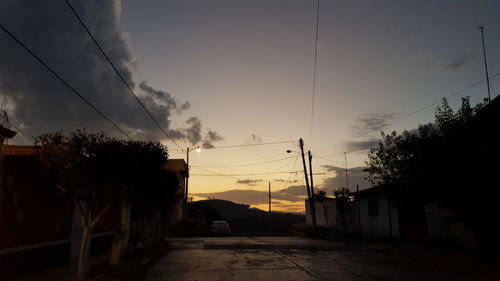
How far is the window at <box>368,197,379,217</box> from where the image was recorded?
31.1m

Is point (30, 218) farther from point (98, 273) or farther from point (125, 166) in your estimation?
point (125, 166)

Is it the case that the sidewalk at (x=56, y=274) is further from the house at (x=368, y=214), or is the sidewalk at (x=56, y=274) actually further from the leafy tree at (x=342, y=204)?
the leafy tree at (x=342, y=204)

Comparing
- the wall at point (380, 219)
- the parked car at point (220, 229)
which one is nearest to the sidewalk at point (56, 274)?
the wall at point (380, 219)

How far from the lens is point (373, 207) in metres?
31.7

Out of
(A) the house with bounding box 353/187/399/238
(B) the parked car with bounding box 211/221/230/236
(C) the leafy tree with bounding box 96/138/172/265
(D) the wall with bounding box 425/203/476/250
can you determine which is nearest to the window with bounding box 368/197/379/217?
(A) the house with bounding box 353/187/399/238

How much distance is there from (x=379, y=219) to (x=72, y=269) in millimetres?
23774

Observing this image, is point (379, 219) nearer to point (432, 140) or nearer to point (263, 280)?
point (432, 140)

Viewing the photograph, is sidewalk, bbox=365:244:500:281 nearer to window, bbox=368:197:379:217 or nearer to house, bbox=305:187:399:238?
house, bbox=305:187:399:238

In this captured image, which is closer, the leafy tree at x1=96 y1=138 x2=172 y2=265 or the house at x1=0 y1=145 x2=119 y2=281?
the house at x1=0 y1=145 x2=119 y2=281

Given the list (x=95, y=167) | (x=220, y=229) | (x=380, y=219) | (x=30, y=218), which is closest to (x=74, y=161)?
(x=95, y=167)

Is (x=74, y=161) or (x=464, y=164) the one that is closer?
(x=74, y=161)

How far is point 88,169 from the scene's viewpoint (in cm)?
1032

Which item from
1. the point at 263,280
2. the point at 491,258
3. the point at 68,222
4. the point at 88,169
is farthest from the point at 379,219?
the point at 88,169

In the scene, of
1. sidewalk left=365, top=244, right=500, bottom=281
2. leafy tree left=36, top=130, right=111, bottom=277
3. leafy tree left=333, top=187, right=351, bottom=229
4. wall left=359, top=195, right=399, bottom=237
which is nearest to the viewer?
leafy tree left=36, top=130, right=111, bottom=277
